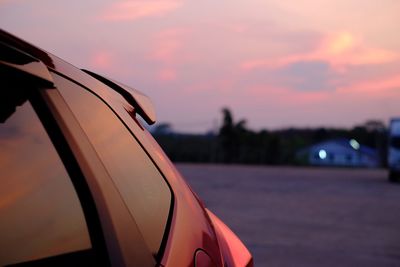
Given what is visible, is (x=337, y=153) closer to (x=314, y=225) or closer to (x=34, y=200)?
(x=314, y=225)

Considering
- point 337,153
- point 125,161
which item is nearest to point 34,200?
point 125,161

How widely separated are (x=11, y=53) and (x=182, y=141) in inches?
2563

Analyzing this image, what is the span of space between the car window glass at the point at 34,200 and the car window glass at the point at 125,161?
6.2 inches

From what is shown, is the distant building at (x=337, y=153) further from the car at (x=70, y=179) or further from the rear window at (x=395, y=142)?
the car at (x=70, y=179)

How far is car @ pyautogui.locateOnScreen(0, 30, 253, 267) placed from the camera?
4.53 feet

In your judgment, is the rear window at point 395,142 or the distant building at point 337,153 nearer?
the rear window at point 395,142

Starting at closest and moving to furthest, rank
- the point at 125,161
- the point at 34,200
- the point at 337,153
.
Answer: the point at 34,200 → the point at 125,161 → the point at 337,153

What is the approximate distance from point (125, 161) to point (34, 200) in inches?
15.6

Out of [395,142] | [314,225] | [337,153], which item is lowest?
[337,153]

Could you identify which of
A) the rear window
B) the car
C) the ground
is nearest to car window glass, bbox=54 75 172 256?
the car

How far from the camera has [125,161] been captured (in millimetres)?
1751

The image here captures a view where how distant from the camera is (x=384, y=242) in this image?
30.4 feet

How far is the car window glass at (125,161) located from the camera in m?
1.62

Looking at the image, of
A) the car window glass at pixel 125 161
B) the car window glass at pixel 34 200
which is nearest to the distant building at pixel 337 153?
the car window glass at pixel 125 161
